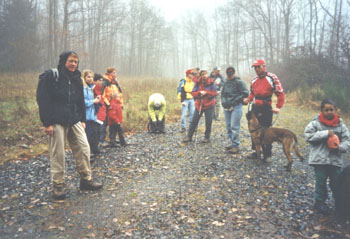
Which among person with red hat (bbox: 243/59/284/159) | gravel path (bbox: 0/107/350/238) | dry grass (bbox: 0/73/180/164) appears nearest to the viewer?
gravel path (bbox: 0/107/350/238)

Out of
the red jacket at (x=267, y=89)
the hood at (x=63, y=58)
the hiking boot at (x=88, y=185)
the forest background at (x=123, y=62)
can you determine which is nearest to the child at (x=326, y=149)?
the red jacket at (x=267, y=89)

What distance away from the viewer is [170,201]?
11.9 ft

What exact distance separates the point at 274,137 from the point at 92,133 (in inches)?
173

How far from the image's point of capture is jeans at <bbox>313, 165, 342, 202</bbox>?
311 cm

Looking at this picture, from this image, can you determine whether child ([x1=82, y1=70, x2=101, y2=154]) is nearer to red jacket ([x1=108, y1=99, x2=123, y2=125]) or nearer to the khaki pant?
red jacket ([x1=108, y1=99, x2=123, y2=125])

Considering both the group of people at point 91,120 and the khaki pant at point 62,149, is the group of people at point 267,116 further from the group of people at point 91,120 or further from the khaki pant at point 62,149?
the khaki pant at point 62,149

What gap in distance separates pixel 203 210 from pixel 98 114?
3.74 metres

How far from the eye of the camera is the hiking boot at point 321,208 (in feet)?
10.3

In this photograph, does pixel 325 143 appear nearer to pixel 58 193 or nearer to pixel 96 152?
pixel 58 193

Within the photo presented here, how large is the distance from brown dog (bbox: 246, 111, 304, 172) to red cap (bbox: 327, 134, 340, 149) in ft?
5.05

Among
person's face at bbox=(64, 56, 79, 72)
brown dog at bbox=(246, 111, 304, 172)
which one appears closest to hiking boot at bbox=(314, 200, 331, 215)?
brown dog at bbox=(246, 111, 304, 172)

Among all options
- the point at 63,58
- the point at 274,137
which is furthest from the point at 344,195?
the point at 63,58

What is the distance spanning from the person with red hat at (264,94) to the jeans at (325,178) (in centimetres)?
169

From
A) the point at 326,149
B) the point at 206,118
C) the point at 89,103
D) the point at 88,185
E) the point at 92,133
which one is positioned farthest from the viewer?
the point at 206,118
